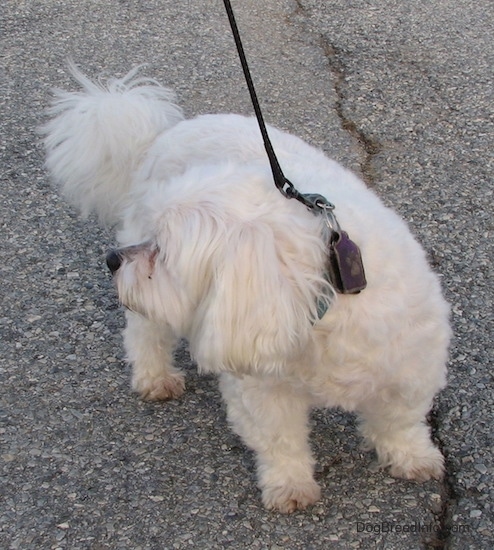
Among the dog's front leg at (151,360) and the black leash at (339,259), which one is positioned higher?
the black leash at (339,259)

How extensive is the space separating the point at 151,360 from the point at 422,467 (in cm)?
114

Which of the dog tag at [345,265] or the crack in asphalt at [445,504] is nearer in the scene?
the dog tag at [345,265]

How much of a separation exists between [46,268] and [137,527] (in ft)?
5.49

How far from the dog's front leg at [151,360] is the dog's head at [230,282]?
2.97 ft

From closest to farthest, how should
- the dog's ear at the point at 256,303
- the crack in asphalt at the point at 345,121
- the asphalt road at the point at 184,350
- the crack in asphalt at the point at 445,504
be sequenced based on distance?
the dog's ear at the point at 256,303 < the crack in asphalt at the point at 445,504 < the asphalt road at the point at 184,350 < the crack in asphalt at the point at 345,121

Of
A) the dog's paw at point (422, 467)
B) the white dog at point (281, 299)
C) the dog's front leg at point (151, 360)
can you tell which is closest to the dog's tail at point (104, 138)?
the white dog at point (281, 299)

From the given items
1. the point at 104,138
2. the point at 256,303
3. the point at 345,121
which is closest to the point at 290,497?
the point at 256,303

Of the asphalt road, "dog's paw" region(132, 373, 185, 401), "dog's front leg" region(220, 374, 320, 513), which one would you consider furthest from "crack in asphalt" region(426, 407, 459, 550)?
"dog's paw" region(132, 373, 185, 401)

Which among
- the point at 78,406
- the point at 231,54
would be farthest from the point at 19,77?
the point at 78,406

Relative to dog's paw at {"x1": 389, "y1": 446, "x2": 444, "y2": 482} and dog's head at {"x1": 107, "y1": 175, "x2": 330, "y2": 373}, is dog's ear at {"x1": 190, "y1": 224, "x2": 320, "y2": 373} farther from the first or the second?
dog's paw at {"x1": 389, "y1": 446, "x2": 444, "y2": 482}

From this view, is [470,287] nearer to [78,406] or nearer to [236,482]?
[236,482]

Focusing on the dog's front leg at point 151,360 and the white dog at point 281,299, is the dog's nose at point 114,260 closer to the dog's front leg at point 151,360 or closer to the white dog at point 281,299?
the white dog at point 281,299

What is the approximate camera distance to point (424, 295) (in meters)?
2.20

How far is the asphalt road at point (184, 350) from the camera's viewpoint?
2518 millimetres
